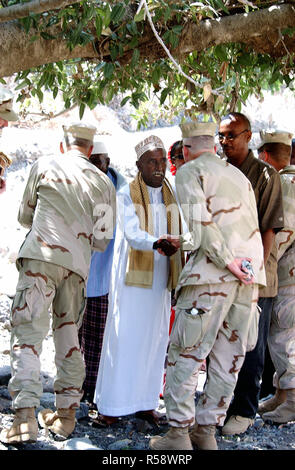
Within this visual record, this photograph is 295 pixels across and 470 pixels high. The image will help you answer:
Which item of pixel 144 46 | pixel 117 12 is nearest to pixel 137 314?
pixel 144 46

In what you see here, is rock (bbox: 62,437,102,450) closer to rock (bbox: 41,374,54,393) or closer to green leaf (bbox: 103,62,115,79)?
rock (bbox: 41,374,54,393)

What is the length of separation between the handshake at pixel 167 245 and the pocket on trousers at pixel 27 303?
885 mm

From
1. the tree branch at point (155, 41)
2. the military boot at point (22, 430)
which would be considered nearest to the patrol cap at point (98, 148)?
the tree branch at point (155, 41)

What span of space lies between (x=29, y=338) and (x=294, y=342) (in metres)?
2.11

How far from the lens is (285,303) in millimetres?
5199

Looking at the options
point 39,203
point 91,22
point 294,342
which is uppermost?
point 91,22

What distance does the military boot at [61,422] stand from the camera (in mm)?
4414

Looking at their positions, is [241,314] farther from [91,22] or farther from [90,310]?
[91,22]

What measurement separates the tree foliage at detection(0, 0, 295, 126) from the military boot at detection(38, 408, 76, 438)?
2.26 meters

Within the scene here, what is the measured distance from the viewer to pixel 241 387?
15.9ft

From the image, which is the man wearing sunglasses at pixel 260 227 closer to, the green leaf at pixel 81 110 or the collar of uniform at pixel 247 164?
the collar of uniform at pixel 247 164

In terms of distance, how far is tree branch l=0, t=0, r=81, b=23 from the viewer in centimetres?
367

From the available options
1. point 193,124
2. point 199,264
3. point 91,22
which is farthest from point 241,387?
point 91,22

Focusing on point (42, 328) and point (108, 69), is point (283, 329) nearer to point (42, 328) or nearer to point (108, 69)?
point (42, 328)
